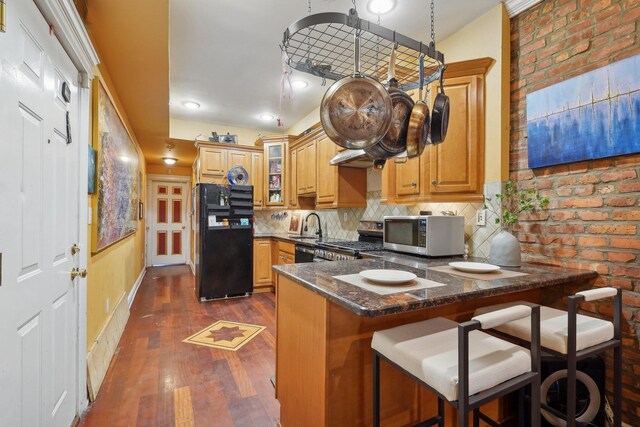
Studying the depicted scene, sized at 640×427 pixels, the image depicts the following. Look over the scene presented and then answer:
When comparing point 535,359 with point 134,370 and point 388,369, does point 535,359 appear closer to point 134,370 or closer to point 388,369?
point 388,369

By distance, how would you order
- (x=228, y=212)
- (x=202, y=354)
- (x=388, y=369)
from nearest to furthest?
(x=388, y=369)
(x=202, y=354)
(x=228, y=212)

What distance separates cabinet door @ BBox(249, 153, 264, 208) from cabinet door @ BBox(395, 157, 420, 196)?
2830 mm

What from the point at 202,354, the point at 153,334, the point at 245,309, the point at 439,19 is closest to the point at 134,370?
the point at 202,354

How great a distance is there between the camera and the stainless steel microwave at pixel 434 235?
7.41 ft

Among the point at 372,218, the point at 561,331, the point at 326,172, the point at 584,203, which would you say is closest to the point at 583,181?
the point at 584,203

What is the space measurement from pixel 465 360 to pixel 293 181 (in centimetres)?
402

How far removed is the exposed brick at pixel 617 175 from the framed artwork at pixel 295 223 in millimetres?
3809

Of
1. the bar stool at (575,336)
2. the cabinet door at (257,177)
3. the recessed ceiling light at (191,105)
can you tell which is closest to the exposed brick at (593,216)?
the bar stool at (575,336)

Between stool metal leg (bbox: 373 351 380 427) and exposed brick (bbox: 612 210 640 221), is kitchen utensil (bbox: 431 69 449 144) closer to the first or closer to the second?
exposed brick (bbox: 612 210 640 221)

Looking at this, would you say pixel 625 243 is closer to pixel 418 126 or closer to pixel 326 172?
pixel 418 126

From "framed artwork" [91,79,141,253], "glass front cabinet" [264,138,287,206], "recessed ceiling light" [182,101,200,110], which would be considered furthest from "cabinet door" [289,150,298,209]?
"framed artwork" [91,79,141,253]

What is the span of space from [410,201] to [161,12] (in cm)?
216

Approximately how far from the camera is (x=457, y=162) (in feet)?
7.59

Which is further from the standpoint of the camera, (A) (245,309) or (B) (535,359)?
(A) (245,309)
